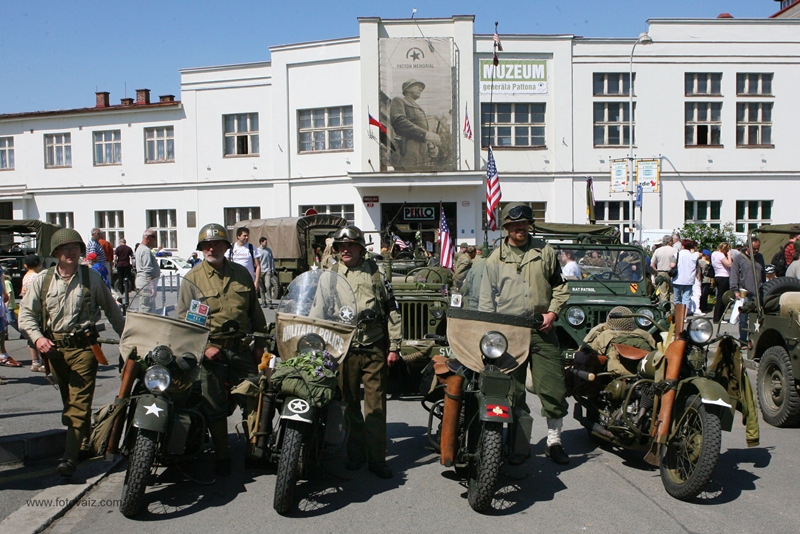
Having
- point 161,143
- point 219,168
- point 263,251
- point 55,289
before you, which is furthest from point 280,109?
point 55,289

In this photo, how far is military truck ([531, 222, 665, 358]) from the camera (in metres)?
9.34

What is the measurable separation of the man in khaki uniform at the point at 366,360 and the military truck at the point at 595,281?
432cm

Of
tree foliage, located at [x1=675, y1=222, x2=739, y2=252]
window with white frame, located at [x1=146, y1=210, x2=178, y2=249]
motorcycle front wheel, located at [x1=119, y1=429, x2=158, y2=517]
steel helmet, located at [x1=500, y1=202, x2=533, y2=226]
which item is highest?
window with white frame, located at [x1=146, y1=210, x2=178, y2=249]

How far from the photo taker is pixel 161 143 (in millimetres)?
31250

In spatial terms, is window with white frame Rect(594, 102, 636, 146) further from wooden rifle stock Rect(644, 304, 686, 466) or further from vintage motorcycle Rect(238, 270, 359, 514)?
vintage motorcycle Rect(238, 270, 359, 514)

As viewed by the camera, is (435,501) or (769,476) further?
(769,476)

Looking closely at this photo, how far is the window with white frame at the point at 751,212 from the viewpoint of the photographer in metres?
28.0

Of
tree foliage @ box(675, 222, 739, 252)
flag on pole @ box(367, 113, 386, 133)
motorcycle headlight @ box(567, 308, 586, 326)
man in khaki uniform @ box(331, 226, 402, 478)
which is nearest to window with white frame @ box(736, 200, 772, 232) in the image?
tree foliage @ box(675, 222, 739, 252)

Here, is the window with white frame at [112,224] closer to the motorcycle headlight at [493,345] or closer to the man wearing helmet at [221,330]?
the man wearing helmet at [221,330]

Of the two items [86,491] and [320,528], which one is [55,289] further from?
[320,528]

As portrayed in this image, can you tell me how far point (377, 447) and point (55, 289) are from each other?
2.79 metres

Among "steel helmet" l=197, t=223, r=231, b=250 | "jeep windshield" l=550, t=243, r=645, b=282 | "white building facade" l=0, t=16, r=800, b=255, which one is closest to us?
"steel helmet" l=197, t=223, r=231, b=250

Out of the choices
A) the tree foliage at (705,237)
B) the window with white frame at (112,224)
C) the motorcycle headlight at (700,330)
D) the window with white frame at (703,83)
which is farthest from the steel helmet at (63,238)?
the window with white frame at (112,224)

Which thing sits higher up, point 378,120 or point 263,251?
point 378,120
